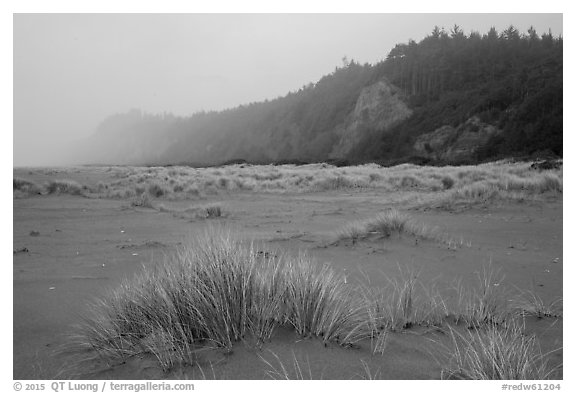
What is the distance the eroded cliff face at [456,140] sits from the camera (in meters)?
47.6

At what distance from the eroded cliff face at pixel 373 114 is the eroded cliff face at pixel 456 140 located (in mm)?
10874

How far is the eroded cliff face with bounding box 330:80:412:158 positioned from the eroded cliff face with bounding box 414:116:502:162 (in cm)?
1087

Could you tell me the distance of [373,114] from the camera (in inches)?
2665

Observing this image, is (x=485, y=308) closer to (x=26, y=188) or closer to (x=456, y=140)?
(x=26, y=188)

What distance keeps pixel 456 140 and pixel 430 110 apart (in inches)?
405

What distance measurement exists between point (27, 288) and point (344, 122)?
7491 cm

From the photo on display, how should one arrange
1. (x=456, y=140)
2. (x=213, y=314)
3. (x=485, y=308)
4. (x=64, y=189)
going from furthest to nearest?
(x=456, y=140)
(x=64, y=189)
(x=485, y=308)
(x=213, y=314)

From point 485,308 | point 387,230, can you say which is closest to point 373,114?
point 387,230

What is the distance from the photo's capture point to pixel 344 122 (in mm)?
75562

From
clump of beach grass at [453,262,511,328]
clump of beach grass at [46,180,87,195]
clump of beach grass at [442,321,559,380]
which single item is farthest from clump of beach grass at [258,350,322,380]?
clump of beach grass at [46,180,87,195]

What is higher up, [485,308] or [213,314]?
[213,314]

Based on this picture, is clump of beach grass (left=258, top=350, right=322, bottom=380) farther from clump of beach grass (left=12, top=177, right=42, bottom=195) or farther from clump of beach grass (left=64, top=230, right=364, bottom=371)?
clump of beach grass (left=12, top=177, right=42, bottom=195)

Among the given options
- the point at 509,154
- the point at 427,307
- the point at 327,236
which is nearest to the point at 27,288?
the point at 427,307

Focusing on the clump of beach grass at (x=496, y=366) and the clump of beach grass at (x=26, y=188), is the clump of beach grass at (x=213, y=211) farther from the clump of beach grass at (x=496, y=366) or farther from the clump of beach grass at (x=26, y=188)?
the clump of beach grass at (x=26, y=188)
